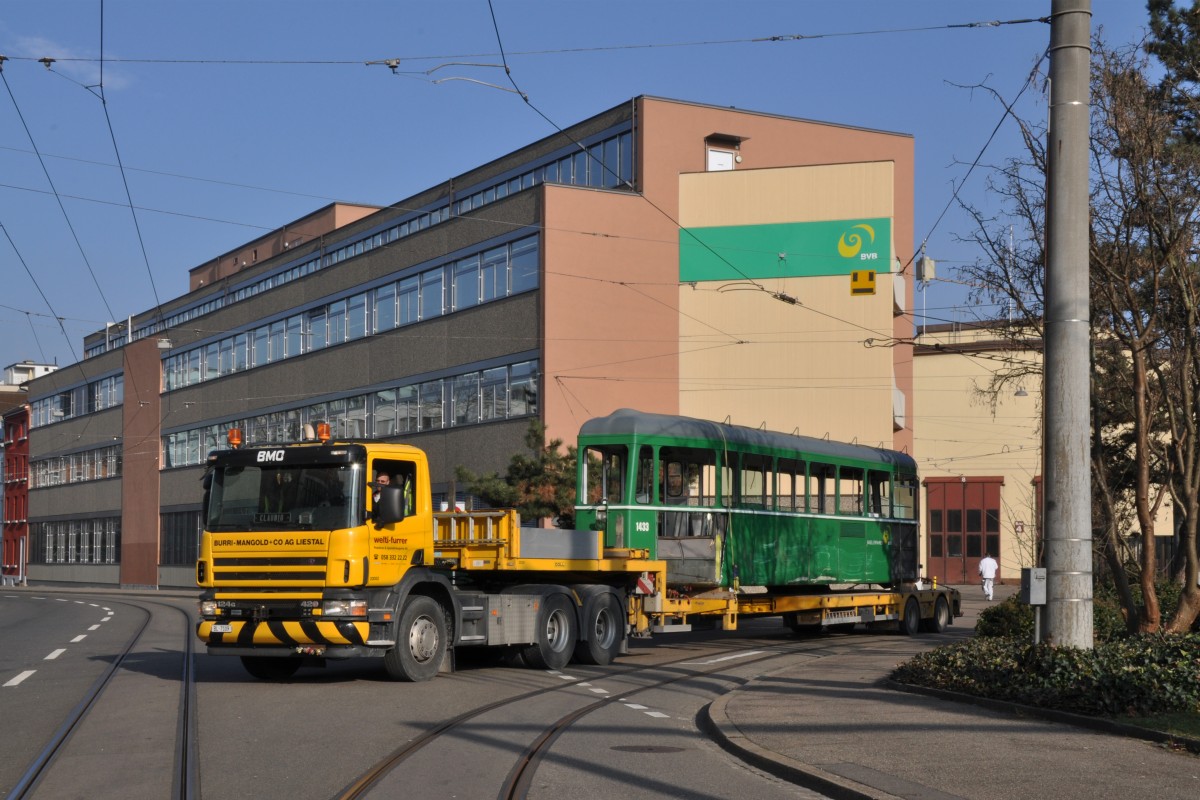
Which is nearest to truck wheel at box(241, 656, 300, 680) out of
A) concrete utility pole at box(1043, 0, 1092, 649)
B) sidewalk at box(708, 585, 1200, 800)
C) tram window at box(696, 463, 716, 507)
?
sidewalk at box(708, 585, 1200, 800)

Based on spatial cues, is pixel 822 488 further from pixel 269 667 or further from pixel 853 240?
pixel 853 240

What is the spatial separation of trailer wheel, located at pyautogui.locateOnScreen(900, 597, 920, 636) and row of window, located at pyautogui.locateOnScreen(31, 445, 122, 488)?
2294 inches

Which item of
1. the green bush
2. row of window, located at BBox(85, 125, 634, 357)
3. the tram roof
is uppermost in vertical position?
row of window, located at BBox(85, 125, 634, 357)

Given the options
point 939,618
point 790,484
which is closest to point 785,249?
point 939,618

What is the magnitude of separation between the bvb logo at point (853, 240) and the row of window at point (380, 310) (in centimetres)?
972

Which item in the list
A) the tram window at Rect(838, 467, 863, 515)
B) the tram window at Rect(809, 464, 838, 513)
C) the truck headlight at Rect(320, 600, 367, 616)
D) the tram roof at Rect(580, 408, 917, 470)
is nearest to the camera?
the truck headlight at Rect(320, 600, 367, 616)

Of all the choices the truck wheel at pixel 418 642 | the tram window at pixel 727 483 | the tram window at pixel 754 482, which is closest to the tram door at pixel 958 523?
the tram window at pixel 754 482

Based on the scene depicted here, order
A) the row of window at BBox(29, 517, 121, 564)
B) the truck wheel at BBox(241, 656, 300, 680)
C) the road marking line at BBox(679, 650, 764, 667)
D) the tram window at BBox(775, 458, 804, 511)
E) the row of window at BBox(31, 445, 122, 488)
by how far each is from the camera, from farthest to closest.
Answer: the row of window at BBox(31, 445, 122, 488) → the row of window at BBox(29, 517, 121, 564) → the tram window at BBox(775, 458, 804, 511) → the road marking line at BBox(679, 650, 764, 667) → the truck wheel at BBox(241, 656, 300, 680)

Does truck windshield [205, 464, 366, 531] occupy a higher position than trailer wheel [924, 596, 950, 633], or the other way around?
truck windshield [205, 464, 366, 531]

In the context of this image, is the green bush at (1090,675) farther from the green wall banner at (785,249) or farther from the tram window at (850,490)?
the green wall banner at (785,249)

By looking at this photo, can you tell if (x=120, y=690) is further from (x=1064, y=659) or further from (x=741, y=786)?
(x=1064, y=659)

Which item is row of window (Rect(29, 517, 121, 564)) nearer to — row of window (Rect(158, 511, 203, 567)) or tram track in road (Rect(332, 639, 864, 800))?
row of window (Rect(158, 511, 203, 567))

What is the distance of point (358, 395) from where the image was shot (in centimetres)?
5406

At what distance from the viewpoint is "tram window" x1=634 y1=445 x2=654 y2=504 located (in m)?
21.3
